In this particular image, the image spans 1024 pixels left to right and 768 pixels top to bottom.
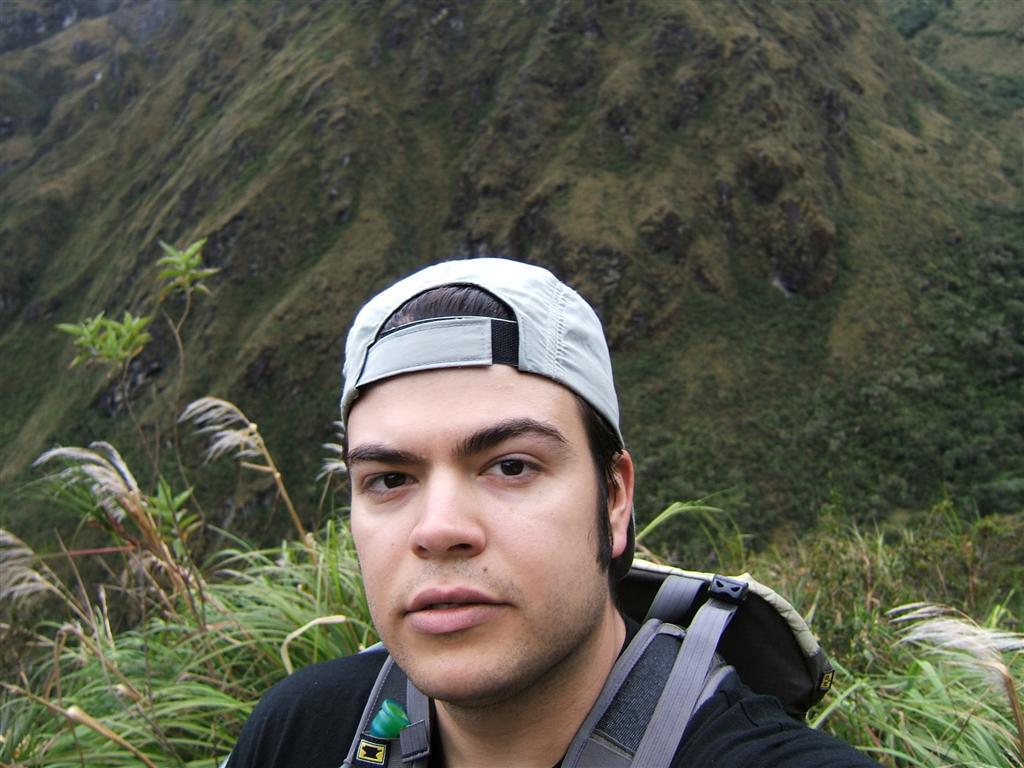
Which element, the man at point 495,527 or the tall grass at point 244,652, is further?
the tall grass at point 244,652

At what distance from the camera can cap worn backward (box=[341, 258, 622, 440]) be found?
1660 mm

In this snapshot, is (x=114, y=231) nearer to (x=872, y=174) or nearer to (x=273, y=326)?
(x=273, y=326)

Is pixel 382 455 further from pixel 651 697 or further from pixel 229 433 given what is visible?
pixel 229 433

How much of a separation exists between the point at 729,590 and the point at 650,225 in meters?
63.5

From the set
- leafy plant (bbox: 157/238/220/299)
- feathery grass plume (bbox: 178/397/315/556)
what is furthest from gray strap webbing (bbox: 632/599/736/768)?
leafy plant (bbox: 157/238/220/299)

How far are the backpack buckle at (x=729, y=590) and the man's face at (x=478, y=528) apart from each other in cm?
28

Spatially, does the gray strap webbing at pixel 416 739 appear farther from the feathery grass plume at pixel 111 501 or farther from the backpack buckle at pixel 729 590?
the feathery grass plume at pixel 111 501

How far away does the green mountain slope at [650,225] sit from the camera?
51750 millimetres

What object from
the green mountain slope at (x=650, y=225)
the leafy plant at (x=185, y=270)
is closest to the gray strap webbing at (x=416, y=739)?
the leafy plant at (x=185, y=270)

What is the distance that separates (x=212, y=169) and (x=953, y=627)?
88223 millimetres

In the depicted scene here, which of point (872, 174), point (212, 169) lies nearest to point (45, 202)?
point (212, 169)

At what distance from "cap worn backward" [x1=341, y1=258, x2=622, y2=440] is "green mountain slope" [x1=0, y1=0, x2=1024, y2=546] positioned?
44758mm

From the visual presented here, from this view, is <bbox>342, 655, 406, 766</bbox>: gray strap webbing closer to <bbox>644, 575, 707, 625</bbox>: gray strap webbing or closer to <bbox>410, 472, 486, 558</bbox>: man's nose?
<bbox>410, 472, 486, 558</bbox>: man's nose

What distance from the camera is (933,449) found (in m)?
47.7
